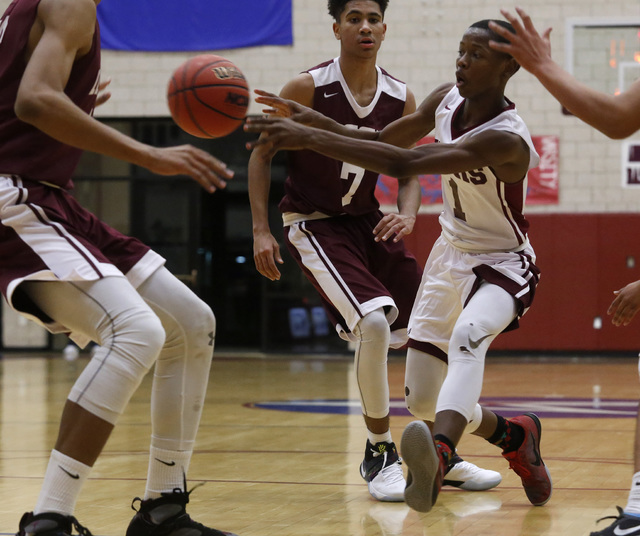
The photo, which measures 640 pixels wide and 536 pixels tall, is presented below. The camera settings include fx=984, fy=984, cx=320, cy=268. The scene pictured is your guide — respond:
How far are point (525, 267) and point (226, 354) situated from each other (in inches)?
408

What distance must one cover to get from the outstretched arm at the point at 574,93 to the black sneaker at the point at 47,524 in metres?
2.00

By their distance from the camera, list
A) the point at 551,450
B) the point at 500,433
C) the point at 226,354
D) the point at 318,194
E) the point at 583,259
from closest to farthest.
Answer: the point at 500,433 → the point at 318,194 → the point at 551,450 → the point at 583,259 → the point at 226,354

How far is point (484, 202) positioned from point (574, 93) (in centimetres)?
101

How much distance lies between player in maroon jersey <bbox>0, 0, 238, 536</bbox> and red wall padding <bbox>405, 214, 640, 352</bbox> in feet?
32.3

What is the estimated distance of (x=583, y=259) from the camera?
42.6 feet

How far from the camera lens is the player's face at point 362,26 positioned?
15.5ft

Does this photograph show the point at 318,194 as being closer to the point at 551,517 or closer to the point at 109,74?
the point at 551,517

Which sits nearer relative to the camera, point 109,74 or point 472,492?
point 472,492

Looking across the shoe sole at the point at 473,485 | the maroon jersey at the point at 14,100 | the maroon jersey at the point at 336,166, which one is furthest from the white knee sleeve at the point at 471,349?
the maroon jersey at the point at 14,100

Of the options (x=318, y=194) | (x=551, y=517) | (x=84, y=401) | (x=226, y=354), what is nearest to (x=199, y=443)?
(x=318, y=194)

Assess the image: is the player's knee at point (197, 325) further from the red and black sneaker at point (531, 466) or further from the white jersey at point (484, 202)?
the red and black sneaker at point (531, 466)

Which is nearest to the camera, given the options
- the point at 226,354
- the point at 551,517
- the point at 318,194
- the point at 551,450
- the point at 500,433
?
the point at 551,517

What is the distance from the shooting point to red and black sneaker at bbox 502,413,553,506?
404cm

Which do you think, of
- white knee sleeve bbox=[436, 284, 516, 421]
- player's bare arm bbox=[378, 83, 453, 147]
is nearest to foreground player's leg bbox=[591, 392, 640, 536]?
white knee sleeve bbox=[436, 284, 516, 421]
